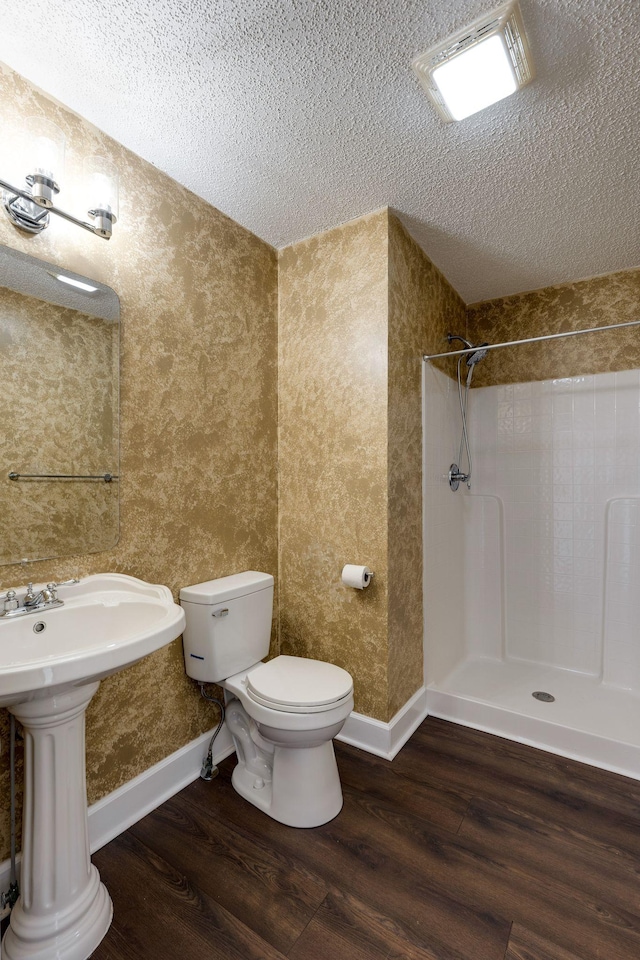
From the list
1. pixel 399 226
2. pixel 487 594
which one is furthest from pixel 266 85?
pixel 487 594

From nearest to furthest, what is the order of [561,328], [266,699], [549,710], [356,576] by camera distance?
[266,699]
[356,576]
[549,710]
[561,328]

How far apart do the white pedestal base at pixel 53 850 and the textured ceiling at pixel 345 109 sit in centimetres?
172

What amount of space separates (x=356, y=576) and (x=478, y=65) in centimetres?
174

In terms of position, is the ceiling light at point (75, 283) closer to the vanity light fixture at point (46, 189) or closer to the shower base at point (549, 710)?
the vanity light fixture at point (46, 189)

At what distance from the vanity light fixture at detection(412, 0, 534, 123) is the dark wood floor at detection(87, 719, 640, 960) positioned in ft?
7.74

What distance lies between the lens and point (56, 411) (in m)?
1.38

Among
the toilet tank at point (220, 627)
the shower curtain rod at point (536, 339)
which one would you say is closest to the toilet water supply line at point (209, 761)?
the toilet tank at point (220, 627)

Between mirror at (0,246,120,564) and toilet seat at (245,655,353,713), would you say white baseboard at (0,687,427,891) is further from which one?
mirror at (0,246,120,564)

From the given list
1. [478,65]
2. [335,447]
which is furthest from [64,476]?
[478,65]

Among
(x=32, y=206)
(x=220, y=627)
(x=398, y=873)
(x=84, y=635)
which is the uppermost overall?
(x=32, y=206)

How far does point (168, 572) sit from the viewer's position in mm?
1691

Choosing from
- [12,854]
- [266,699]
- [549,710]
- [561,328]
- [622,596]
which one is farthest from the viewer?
[561,328]

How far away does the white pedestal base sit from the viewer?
108 cm

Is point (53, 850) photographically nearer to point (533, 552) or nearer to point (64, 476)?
point (64, 476)
